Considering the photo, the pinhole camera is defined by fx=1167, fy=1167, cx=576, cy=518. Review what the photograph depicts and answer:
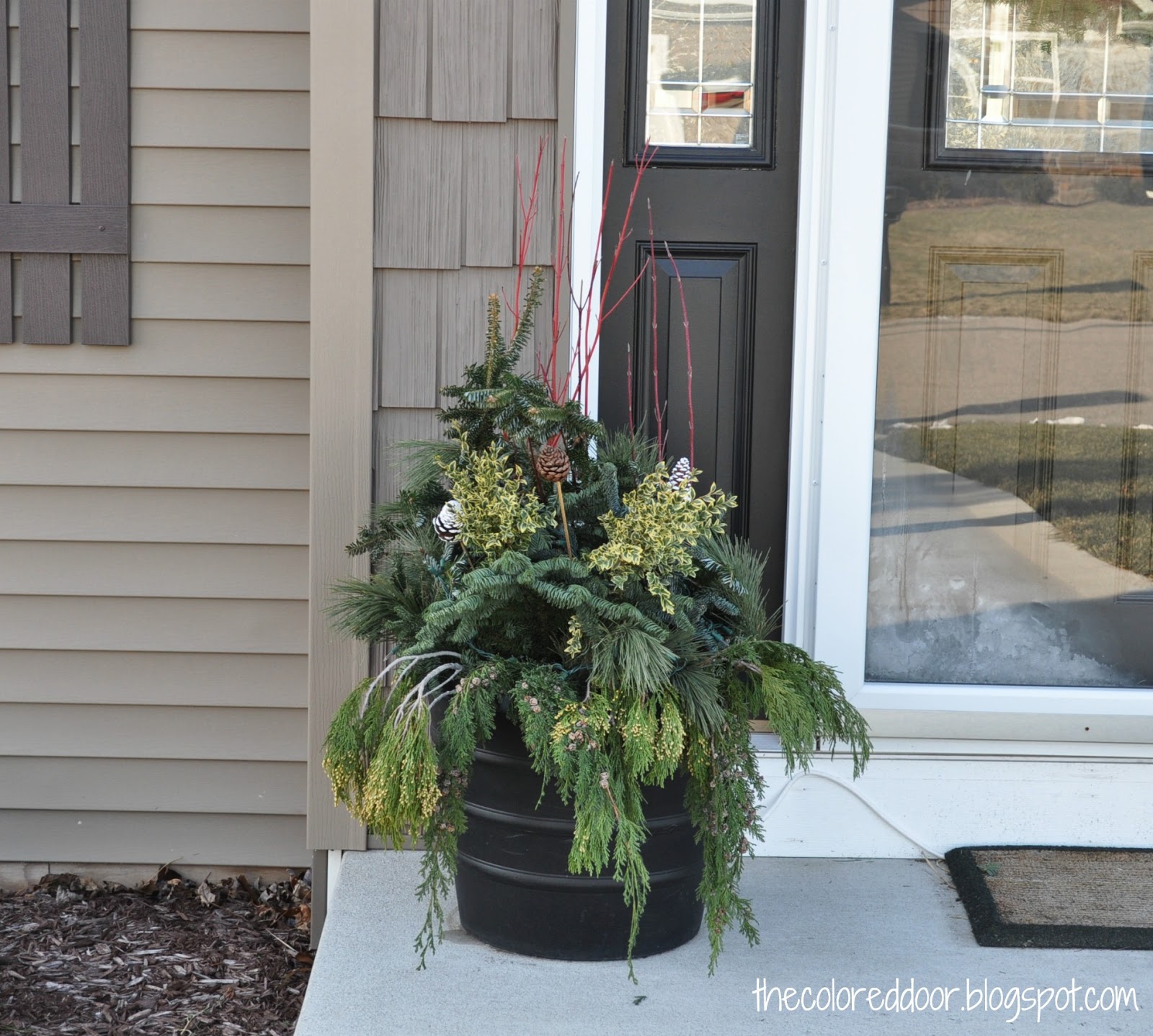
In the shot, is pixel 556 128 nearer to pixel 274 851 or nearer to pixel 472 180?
pixel 472 180

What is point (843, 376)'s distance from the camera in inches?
86.2

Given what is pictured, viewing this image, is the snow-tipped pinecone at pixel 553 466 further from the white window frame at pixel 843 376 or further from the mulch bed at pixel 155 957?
the mulch bed at pixel 155 957

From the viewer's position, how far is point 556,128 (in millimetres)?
2143

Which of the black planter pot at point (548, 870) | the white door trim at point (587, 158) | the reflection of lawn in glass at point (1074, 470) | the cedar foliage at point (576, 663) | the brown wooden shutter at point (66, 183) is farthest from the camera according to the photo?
the brown wooden shutter at point (66, 183)

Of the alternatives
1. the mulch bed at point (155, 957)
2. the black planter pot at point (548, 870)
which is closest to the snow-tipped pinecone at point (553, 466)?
the black planter pot at point (548, 870)

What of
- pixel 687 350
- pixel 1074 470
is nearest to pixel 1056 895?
pixel 1074 470

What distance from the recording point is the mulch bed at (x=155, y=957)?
7.53ft

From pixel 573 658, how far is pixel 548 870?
1.11ft

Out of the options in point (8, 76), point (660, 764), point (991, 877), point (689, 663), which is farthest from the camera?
point (8, 76)

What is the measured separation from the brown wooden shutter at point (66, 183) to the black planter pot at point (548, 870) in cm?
149

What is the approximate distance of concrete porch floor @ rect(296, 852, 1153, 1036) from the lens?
5.46ft

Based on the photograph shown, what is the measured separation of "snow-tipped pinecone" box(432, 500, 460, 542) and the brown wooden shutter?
4.04ft

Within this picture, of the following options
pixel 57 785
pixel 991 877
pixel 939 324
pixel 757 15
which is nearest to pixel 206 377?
pixel 57 785

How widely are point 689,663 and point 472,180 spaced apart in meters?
1.00
